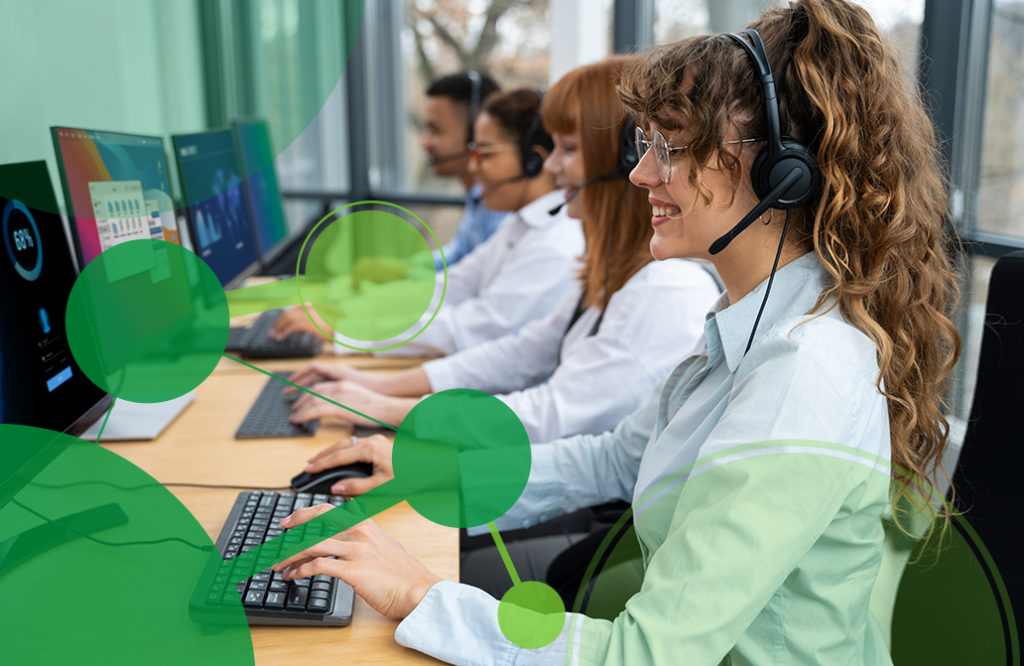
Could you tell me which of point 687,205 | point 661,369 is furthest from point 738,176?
point 661,369

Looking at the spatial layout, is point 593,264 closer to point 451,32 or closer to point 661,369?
point 661,369

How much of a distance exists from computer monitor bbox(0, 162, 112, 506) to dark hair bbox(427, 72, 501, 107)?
1.75 m

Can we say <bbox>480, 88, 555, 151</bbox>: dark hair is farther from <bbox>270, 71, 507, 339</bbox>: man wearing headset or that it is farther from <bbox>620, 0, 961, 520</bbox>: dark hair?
<bbox>620, 0, 961, 520</bbox>: dark hair

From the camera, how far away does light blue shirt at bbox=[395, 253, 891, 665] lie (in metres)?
0.65

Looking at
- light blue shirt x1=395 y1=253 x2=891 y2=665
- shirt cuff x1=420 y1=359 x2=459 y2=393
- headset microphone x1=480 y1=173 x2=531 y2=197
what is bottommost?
shirt cuff x1=420 y1=359 x2=459 y2=393

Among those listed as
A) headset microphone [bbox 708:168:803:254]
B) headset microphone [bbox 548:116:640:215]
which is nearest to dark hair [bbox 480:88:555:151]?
headset microphone [bbox 548:116:640:215]

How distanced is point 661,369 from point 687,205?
507 mm

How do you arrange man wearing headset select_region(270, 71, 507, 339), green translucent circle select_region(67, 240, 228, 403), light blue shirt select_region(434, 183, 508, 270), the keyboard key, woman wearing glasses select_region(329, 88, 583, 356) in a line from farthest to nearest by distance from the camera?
light blue shirt select_region(434, 183, 508, 270), man wearing headset select_region(270, 71, 507, 339), woman wearing glasses select_region(329, 88, 583, 356), green translucent circle select_region(67, 240, 228, 403), the keyboard key

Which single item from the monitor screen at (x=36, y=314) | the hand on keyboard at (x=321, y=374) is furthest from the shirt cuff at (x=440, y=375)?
the monitor screen at (x=36, y=314)

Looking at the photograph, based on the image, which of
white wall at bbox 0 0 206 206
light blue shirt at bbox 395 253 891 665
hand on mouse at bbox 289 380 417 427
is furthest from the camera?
white wall at bbox 0 0 206 206

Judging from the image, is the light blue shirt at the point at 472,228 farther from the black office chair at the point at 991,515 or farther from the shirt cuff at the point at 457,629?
the shirt cuff at the point at 457,629

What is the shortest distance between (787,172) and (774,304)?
14cm

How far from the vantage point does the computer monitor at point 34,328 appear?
34.5 inches

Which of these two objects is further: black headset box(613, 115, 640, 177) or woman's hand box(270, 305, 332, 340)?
woman's hand box(270, 305, 332, 340)
